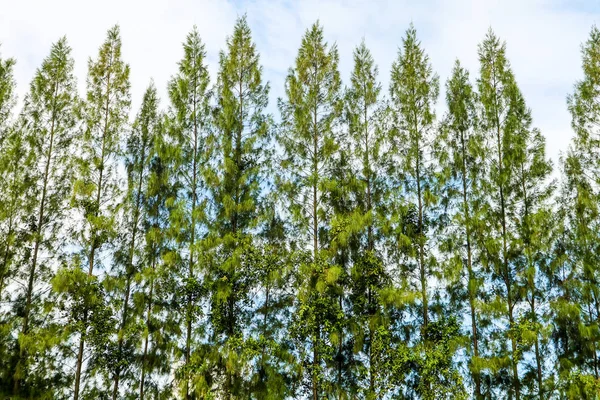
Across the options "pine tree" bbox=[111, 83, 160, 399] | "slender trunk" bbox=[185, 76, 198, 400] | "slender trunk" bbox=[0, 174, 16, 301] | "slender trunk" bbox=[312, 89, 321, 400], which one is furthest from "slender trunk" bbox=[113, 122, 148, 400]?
"slender trunk" bbox=[312, 89, 321, 400]

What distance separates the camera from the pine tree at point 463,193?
15.3 meters

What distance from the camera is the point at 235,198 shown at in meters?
15.6

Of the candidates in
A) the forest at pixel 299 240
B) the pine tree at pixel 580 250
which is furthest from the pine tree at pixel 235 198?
the pine tree at pixel 580 250

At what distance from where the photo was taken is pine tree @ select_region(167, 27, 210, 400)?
1400 cm

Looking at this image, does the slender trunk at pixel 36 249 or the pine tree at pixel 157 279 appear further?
the pine tree at pixel 157 279

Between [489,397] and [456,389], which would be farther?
[489,397]

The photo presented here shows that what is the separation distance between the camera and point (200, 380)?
13.2 m

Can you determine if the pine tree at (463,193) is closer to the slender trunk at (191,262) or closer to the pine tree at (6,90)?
the slender trunk at (191,262)

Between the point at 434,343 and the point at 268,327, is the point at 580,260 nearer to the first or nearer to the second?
the point at 434,343

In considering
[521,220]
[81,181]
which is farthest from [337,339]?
[81,181]

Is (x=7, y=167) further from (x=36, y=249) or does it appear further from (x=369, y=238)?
(x=369, y=238)

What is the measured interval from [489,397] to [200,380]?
7.55 metres

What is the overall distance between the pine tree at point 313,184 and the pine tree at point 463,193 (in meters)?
3.48

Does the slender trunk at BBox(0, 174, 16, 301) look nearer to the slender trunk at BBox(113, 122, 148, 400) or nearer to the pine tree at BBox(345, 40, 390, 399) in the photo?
the slender trunk at BBox(113, 122, 148, 400)
